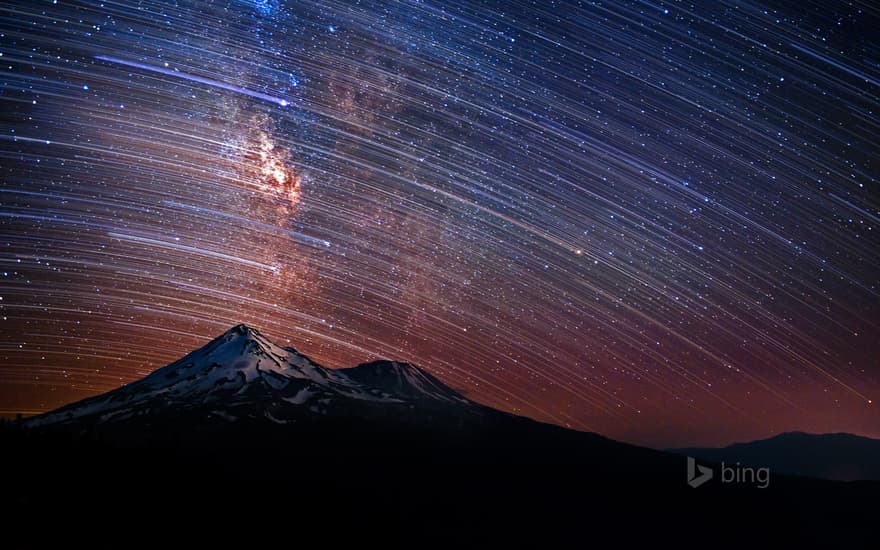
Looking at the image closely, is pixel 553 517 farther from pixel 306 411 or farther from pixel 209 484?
pixel 306 411

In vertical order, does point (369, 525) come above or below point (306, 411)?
below

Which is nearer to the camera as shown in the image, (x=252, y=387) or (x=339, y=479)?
(x=339, y=479)

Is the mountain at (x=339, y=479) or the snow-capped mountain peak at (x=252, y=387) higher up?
the snow-capped mountain peak at (x=252, y=387)

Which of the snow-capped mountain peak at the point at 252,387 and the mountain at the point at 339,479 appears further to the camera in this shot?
the snow-capped mountain peak at the point at 252,387

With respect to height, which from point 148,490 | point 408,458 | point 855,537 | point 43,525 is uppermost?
point 408,458

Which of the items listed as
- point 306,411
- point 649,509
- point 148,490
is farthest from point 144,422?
point 649,509

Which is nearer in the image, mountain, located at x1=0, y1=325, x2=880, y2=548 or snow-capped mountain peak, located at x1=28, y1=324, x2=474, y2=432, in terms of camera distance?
mountain, located at x1=0, y1=325, x2=880, y2=548

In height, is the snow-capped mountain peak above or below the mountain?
above

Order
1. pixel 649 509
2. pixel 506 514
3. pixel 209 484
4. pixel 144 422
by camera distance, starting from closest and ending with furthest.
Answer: pixel 209 484 < pixel 506 514 < pixel 649 509 < pixel 144 422
